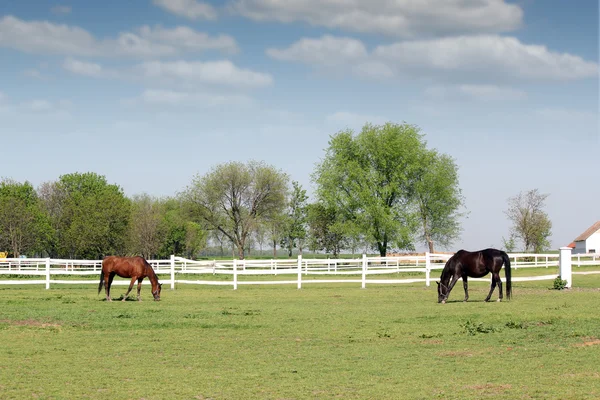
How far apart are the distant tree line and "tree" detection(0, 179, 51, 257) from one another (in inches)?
4.0

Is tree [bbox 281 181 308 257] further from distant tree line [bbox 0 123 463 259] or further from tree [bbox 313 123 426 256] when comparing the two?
tree [bbox 313 123 426 256]

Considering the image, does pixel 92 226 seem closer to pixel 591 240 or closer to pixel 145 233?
pixel 145 233

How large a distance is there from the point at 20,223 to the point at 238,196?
22027mm

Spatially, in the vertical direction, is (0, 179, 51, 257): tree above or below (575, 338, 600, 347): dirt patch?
above

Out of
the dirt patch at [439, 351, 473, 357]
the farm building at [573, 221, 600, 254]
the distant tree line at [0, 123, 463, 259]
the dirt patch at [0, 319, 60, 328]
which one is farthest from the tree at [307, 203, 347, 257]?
the dirt patch at [439, 351, 473, 357]

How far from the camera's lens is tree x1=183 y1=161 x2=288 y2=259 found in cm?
7569

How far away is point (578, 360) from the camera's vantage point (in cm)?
1045

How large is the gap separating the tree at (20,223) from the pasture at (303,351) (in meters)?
54.1

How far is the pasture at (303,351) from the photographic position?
8.80 metres

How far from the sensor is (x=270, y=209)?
3019 inches

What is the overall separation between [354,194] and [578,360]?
172 feet

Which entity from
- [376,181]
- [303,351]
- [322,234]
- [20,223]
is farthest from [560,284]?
[20,223]

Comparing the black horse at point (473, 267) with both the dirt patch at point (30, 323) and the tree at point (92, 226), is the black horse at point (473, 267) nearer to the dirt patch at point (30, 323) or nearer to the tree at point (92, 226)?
the dirt patch at point (30, 323)

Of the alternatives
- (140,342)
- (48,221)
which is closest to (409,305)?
(140,342)
